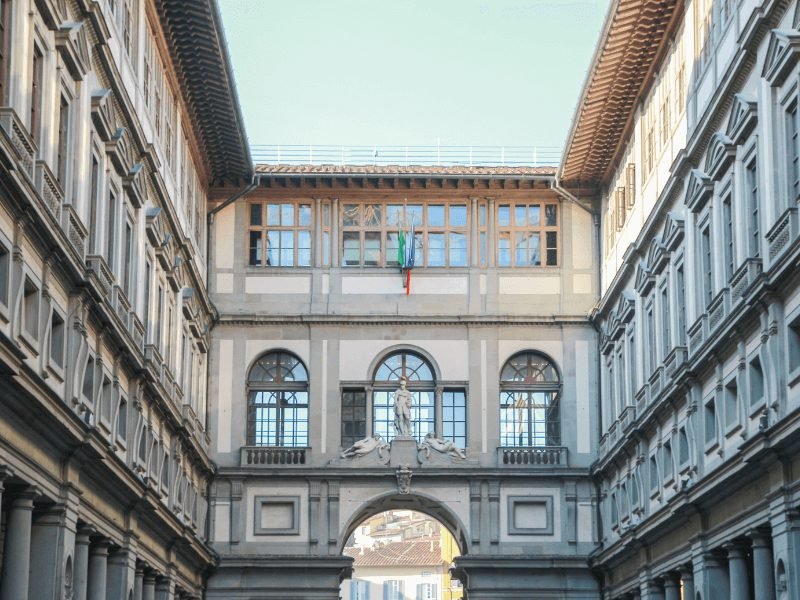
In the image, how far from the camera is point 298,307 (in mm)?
60031

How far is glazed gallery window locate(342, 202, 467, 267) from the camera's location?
199ft

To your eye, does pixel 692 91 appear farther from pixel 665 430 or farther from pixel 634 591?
pixel 634 591

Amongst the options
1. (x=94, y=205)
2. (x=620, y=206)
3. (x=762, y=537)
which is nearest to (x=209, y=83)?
(x=620, y=206)

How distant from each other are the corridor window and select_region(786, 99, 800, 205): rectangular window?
1094 inches

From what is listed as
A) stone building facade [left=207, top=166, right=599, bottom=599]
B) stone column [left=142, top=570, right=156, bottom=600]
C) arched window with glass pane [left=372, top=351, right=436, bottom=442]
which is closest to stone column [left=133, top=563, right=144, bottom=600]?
stone column [left=142, top=570, right=156, bottom=600]

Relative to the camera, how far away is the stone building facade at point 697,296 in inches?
1303

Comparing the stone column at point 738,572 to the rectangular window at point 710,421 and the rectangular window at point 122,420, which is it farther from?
the rectangular window at point 122,420

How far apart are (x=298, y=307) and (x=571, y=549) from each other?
1316cm

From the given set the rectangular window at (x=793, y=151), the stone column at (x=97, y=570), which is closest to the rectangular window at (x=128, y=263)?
the stone column at (x=97, y=570)

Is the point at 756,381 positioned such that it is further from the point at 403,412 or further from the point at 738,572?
the point at 403,412

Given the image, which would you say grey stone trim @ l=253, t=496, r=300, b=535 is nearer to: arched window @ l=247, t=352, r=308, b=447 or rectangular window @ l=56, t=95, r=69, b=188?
arched window @ l=247, t=352, r=308, b=447

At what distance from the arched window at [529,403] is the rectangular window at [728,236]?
2090 cm

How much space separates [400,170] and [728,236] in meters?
23.4

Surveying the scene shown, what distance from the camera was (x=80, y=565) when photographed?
1417 inches
